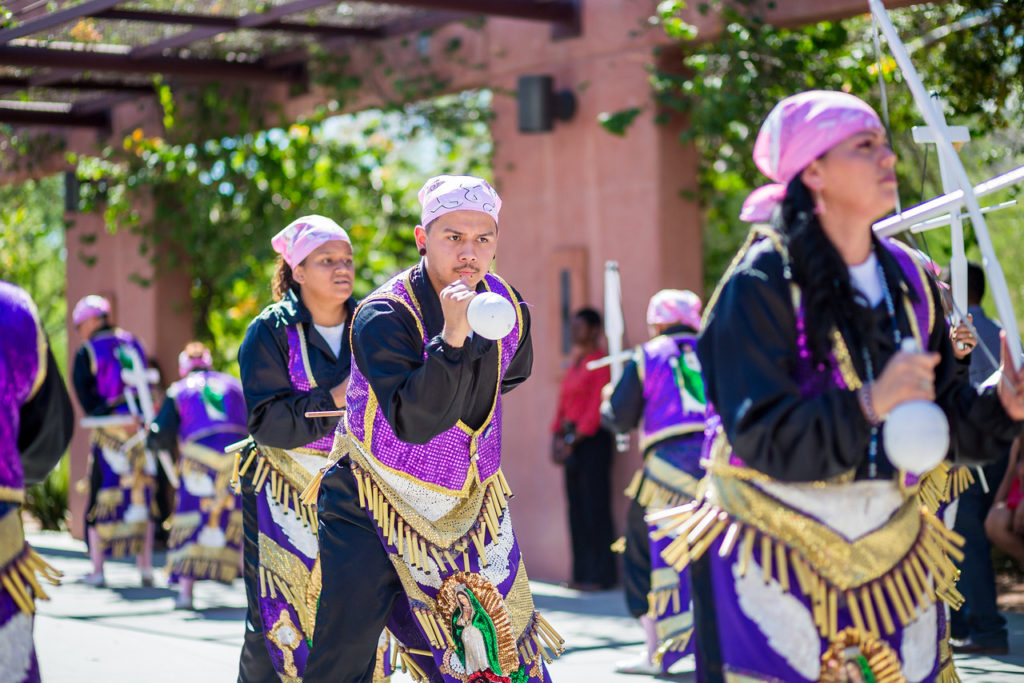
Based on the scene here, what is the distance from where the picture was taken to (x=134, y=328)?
14109mm

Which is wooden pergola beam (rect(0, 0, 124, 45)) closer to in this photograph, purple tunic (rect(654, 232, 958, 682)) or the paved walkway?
the paved walkway

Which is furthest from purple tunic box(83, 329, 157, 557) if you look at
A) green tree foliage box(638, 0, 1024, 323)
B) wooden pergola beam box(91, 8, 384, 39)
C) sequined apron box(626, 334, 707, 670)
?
sequined apron box(626, 334, 707, 670)

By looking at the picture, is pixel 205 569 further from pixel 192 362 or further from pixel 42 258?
pixel 42 258

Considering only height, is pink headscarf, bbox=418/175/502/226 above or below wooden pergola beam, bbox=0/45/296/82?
below

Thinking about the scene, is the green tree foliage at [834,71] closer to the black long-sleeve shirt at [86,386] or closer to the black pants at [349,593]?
the black long-sleeve shirt at [86,386]

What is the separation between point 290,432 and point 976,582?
3.66 metres

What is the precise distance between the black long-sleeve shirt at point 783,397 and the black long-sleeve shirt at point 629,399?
4212mm

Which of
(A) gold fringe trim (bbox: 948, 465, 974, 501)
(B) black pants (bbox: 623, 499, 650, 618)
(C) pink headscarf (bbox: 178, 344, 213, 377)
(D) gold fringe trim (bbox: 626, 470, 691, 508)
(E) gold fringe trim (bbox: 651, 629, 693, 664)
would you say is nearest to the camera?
(A) gold fringe trim (bbox: 948, 465, 974, 501)

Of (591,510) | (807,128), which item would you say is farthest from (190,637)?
(807,128)

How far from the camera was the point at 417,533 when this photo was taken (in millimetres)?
3996

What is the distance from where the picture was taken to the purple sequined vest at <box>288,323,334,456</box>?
17.0 ft

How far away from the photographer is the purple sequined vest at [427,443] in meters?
4.00

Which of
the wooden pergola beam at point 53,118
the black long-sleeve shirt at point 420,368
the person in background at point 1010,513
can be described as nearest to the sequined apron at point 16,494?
the black long-sleeve shirt at point 420,368

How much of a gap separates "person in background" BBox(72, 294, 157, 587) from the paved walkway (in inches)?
16.4
